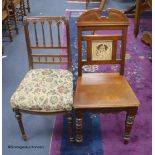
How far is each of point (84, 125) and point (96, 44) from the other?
2.19 feet

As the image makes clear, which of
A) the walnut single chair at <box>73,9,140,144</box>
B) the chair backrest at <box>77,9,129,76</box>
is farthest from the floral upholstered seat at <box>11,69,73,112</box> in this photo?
the chair backrest at <box>77,9,129,76</box>

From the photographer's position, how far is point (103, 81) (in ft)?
5.85

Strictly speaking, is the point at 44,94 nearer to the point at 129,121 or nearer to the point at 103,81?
the point at 103,81

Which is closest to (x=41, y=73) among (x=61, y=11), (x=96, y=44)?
(x=96, y=44)

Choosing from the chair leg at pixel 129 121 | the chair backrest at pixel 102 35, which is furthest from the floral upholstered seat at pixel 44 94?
the chair leg at pixel 129 121

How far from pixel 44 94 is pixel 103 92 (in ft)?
1.31

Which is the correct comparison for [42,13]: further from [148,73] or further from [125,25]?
[125,25]

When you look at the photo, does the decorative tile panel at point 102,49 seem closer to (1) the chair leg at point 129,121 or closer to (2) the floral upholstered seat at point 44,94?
(2) the floral upholstered seat at point 44,94

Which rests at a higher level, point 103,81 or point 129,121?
point 103,81

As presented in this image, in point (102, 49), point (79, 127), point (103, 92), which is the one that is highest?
point (102, 49)

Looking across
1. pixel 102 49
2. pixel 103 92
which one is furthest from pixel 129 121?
pixel 102 49

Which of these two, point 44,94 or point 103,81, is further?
point 103,81

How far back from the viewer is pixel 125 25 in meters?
1.66

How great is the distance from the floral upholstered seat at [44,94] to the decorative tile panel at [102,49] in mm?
255
